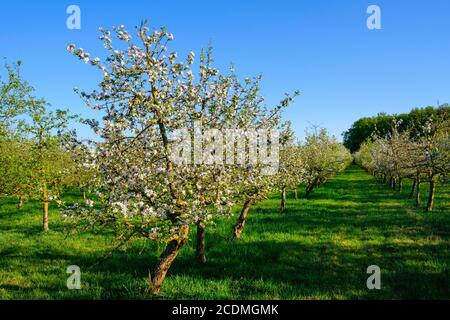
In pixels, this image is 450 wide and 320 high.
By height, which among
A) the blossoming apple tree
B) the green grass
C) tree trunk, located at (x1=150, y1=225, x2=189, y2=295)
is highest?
the blossoming apple tree

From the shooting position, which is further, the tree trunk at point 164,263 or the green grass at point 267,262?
the green grass at point 267,262

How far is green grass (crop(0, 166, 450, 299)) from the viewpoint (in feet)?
34.3

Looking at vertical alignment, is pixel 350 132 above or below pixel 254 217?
above

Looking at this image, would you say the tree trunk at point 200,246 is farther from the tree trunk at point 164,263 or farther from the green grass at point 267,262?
the tree trunk at point 164,263

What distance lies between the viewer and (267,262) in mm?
13508

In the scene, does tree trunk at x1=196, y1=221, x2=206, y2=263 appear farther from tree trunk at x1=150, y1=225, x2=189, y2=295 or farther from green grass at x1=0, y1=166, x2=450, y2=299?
tree trunk at x1=150, y1=225, x2=189, y2=295

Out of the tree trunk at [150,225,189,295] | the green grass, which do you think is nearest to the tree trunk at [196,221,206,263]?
the green grass

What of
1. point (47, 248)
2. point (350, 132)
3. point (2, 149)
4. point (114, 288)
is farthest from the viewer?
point (350, 132)

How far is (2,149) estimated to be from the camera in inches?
766

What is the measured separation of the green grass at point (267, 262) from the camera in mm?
10461

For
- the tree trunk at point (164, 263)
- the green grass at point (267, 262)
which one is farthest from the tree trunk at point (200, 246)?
the tree trunk at point (164, 263)
